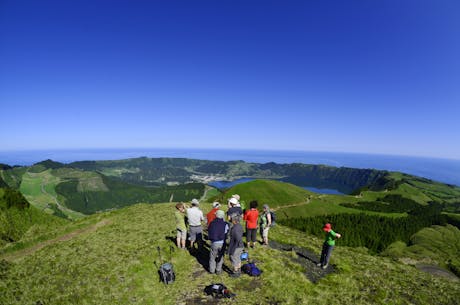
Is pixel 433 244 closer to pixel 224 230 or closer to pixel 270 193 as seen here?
pixel 270 193

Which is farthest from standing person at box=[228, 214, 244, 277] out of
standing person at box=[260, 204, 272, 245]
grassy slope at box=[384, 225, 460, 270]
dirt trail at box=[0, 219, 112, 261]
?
grassy slope at box=[384, 225, 460, 270]

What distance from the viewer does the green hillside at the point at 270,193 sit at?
145 meters

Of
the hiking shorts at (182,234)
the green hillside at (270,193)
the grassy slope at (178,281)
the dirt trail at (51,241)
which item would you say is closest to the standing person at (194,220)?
the hiking shorts at (182,234)

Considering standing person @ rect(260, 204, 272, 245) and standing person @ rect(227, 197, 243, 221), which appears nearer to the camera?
standing person @ rect(227, 197, 243, 221)

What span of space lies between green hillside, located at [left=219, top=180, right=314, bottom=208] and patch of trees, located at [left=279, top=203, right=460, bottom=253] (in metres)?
21.8

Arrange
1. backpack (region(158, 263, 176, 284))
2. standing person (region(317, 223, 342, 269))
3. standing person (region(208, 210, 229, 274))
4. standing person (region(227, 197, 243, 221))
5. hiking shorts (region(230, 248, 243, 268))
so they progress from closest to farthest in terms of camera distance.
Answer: backpack (region(158, 263, 176, 284)) → standing person (region(208, 210, 229, 274)) → hiking shorts (region(230, 248, 243, 268)) → standing person (region(227, 197, 243, 221)) → standing person (region(317, 223, 342, 269))

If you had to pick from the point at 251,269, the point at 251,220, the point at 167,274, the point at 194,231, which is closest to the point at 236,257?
the point at 251,269

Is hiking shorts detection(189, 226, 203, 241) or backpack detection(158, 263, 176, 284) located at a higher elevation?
hiking shorts detection(189, 226, 203, 241)

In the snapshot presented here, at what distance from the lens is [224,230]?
14367 millimetres

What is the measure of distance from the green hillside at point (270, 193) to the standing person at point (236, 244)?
127 meters

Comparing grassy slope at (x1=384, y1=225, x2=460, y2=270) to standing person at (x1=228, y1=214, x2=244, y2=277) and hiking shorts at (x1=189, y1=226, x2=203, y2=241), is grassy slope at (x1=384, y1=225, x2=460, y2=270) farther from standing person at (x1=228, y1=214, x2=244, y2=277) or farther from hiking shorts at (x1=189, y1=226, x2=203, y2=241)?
hiking shorts at (x1=189, y1=226, x2=203, y2=241)

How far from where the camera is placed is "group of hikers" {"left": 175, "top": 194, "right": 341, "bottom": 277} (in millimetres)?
14469

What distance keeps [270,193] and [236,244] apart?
469 ft

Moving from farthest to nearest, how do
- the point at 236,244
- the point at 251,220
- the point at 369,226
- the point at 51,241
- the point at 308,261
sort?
1. the point at 369,226
2. the point at 51,241
3. the point at 308,261
4. the point at 251,220
5. the point at 236,244
